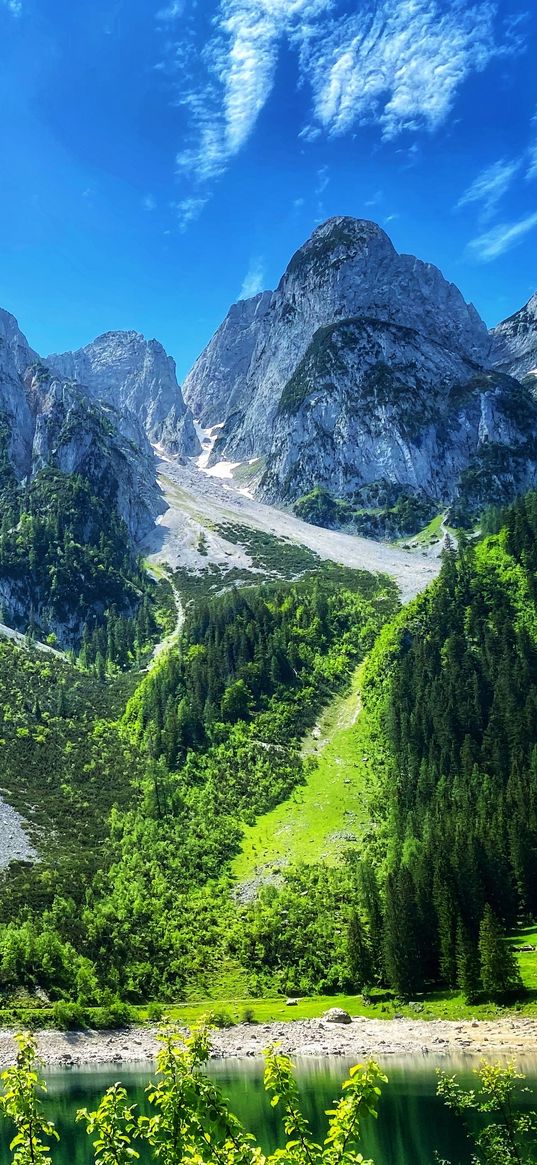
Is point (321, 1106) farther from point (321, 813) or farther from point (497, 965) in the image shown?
point (321, 813)

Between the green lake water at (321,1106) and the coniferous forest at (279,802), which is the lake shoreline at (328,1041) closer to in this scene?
the green lake water at (321,1106)

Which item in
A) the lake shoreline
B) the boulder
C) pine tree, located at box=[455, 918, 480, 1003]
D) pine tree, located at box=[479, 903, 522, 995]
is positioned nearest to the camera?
the lake shoreline

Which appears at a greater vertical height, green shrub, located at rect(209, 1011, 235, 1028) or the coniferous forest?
the coniferous forest

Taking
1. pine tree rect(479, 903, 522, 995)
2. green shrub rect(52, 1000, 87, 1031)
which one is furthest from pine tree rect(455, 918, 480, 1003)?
green shrub rect(52, 1000, 87, 1031)

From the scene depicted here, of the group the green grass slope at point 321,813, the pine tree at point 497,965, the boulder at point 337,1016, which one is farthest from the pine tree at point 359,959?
the green grass slope at point 321,813

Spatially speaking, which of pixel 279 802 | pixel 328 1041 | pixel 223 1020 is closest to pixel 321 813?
pixel 279 802

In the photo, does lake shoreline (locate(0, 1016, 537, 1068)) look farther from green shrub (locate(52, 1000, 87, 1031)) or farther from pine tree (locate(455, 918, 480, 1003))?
pine tree (locate(455, 918, 480, 1003))

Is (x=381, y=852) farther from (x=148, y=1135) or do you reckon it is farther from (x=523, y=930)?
(x=148, y=1135)

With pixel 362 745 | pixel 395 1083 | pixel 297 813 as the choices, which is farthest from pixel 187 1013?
pixel 362 745
